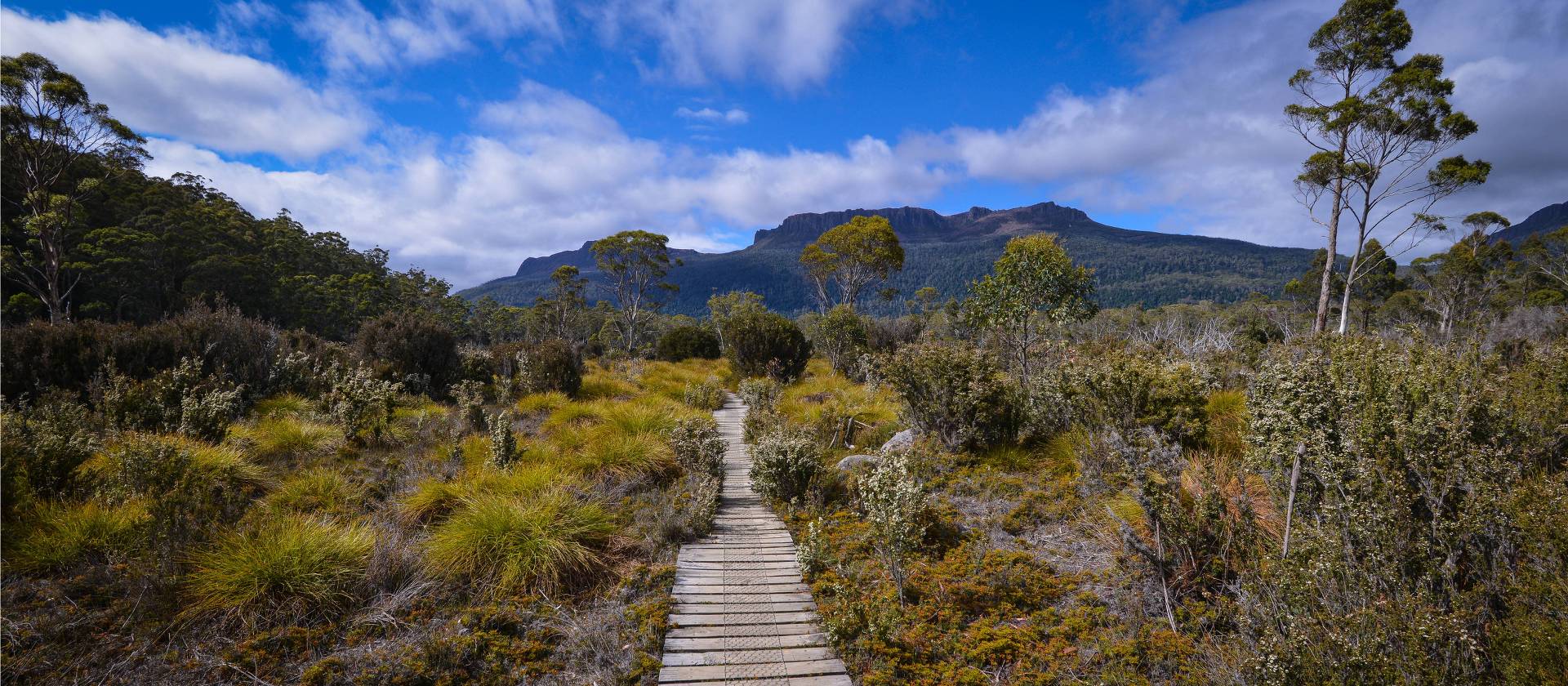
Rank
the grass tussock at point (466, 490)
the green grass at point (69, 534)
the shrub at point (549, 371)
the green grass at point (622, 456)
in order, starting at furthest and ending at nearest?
the shrub at point (549, 371)
the green grass at point (622, 456)
the grass tussock at point (466, 490)
the green grass at point (69, 534)

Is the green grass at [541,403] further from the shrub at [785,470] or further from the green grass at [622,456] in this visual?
the shrub at [785,470]

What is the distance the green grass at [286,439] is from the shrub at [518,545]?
10.2 feet

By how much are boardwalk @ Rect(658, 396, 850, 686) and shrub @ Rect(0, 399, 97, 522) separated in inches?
198

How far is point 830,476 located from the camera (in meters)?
6.77

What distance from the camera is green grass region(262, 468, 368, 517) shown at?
5039 mm

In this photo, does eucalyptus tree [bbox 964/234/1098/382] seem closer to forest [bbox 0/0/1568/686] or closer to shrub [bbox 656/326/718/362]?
forest [bbox 0/0/1568/686]

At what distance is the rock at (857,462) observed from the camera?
22.9 feet

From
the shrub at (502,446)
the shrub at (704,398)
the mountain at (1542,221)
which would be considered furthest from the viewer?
the mountain at (1542,221)

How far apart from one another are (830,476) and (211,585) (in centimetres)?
541

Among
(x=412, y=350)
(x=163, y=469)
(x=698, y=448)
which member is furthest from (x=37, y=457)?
(x=412, y=350)

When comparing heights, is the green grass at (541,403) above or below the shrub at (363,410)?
below

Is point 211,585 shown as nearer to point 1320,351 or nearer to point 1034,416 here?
point 1034,416

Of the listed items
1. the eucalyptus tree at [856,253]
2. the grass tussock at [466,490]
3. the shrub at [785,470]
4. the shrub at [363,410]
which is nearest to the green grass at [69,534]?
the grass tussock at [466,490]

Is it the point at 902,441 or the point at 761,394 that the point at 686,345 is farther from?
the point at 902,441
